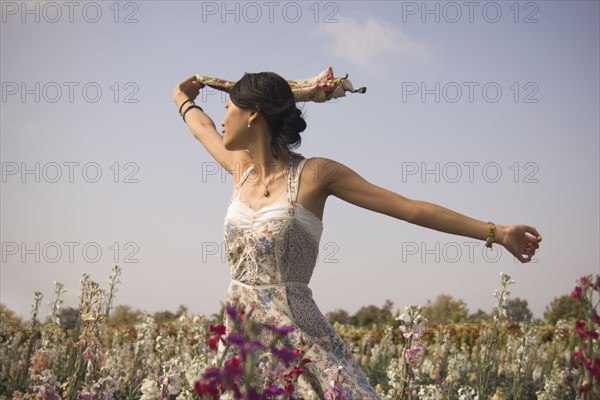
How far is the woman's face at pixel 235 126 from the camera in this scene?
10.1 ft

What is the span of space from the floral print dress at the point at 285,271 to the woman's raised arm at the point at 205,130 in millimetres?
344

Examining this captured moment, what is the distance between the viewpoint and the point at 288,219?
2871 mm

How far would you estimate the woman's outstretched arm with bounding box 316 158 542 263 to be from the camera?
2756 millimetres

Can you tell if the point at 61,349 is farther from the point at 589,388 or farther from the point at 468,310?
the point at 468,310

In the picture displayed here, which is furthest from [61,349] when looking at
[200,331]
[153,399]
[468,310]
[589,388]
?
[468,310]

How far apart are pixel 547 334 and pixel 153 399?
28.7ft

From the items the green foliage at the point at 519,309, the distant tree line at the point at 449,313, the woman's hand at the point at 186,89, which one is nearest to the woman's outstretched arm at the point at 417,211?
the woman's hand at the point at 186,89

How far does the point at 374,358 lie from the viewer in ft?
26.3

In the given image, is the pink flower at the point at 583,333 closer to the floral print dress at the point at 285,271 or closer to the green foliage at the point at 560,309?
the floral print dress at the point at 285,271

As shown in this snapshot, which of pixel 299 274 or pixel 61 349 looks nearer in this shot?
pixel 299 274

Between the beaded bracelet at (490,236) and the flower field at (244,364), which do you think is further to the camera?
the beaded bracelet at (490,236)

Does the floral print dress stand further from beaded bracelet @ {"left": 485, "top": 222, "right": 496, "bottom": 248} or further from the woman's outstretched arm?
beaded bracelet @ {"left": 485, "top": 222, "right": 496, "bottom": 248}

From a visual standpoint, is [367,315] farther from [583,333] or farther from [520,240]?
[583,333]

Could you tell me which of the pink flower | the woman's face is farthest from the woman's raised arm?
the pink flower
